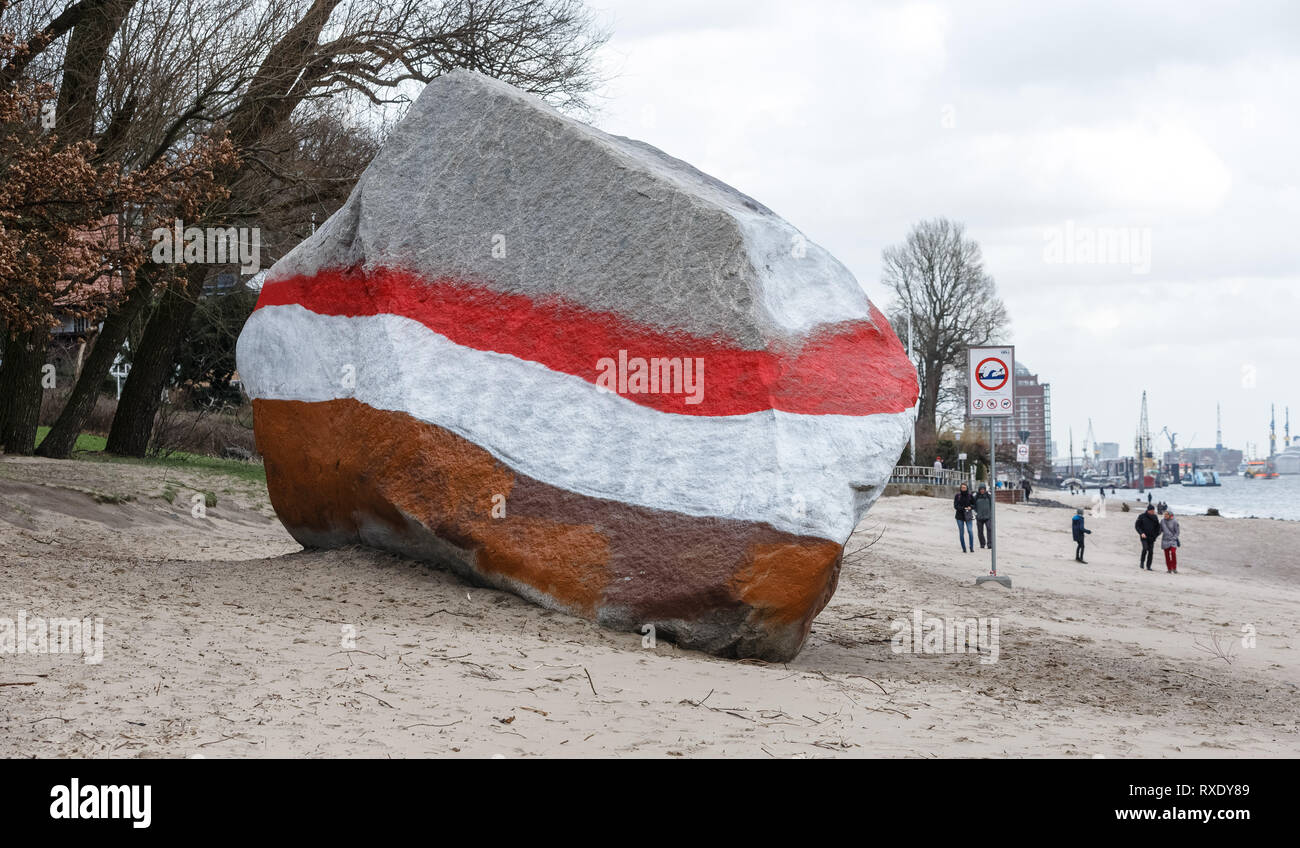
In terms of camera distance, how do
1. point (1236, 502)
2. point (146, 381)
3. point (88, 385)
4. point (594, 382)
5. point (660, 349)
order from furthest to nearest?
point (1236, 502), point (146, 381), point (88, 385), point (594, 382), point (660, 349)

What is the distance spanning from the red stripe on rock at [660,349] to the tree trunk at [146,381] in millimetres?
13267

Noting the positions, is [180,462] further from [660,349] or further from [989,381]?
[660,349]

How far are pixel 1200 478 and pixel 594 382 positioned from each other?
148 metres

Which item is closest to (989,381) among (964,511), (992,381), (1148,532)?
(992,381)

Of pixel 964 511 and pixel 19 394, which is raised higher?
pixel 19 394

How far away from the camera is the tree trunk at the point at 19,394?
17.0 metres

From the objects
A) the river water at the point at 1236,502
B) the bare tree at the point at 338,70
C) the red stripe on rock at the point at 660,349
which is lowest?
the river water at the point at 1236,502

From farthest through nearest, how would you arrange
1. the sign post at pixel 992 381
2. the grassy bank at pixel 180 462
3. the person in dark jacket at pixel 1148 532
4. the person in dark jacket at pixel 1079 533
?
the person in dark jacket at pixel 1079 533
the person in dark jacket at pixel 1148 532
the grassy bank at pixel 180 462
the sign post at pixel 992 381

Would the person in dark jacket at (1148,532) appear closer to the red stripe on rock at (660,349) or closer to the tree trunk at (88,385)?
the red stripe on rock at (660,349)

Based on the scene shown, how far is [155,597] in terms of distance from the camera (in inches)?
277

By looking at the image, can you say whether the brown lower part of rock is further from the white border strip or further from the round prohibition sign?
the round prohibition sign

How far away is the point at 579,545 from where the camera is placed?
717 centimetres

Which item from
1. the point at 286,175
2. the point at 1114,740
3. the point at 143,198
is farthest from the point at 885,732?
the point at 286,175

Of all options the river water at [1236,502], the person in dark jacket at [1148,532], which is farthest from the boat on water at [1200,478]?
the person in dark jacket at [1148,532]
